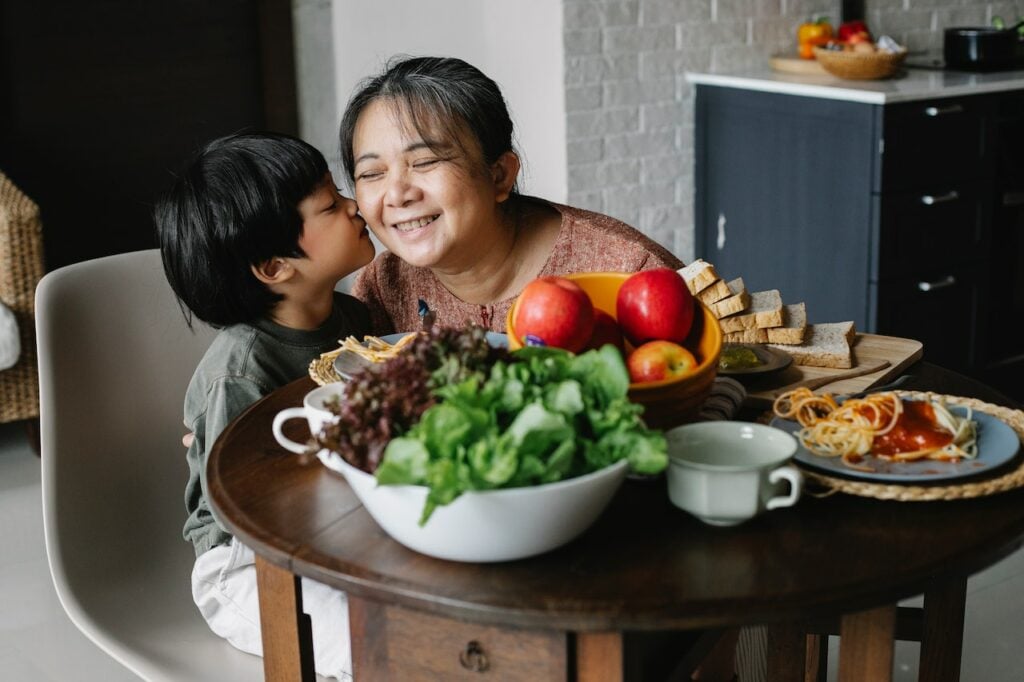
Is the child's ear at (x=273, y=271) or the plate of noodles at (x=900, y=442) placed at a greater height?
the child's ear at (x=273, y=271)

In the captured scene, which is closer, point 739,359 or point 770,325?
point 739,359

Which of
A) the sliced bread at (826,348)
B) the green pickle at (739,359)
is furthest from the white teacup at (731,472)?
the sliced bread at (826,348)

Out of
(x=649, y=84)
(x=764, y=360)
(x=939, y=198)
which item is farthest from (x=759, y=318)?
(x=649, y=84)

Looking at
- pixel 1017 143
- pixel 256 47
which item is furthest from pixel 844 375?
pixel 256 47

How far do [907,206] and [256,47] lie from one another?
209 cm

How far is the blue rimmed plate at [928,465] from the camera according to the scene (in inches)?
49.1

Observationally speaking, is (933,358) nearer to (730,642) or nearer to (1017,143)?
(1017,143)

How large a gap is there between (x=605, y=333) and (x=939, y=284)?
2.39 m

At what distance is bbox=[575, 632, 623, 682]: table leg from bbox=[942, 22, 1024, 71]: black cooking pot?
306 cm

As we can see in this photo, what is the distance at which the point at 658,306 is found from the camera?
1402mm

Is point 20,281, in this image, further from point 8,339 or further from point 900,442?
point 900,442

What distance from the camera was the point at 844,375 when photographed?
5.37ft

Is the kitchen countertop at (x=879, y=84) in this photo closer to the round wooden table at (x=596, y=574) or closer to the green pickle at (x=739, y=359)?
the green pickle at (x=739, y=359)

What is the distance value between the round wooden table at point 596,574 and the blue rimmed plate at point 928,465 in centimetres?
3
